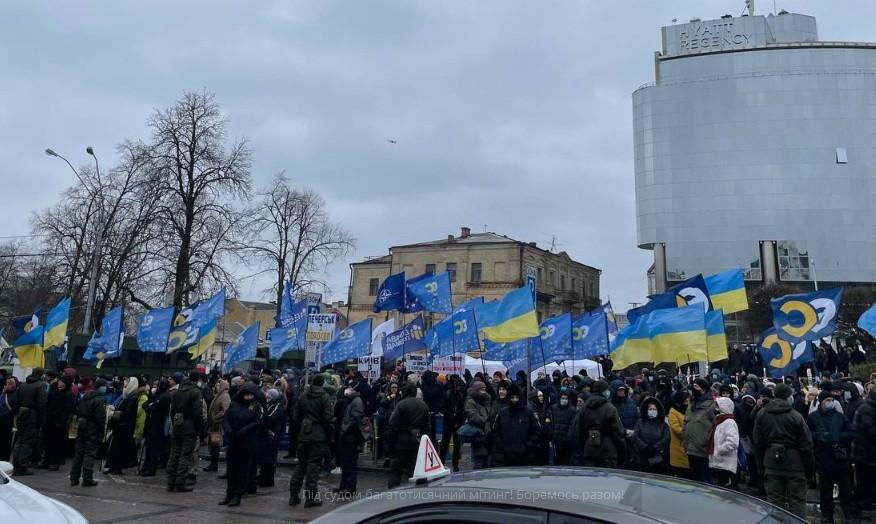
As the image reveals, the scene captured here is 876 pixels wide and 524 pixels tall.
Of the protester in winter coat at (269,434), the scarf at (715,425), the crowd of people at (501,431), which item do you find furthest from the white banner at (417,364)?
the scarf at (715,425)

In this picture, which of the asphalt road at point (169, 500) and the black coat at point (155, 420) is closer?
the asphalt road at point (169, 500)

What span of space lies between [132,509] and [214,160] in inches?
1008

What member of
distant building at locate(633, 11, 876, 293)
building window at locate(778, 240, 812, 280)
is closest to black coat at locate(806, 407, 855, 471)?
distant building at locate(633, 11, 876, 293)

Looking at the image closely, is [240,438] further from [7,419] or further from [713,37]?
[713,37]

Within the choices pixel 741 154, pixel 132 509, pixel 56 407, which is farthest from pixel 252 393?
pixel 741 154

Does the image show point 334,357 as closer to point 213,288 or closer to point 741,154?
point 213,288

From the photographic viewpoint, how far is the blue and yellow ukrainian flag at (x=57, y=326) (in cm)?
1795

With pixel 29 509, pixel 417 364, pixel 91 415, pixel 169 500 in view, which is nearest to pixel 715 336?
pixel 417 364

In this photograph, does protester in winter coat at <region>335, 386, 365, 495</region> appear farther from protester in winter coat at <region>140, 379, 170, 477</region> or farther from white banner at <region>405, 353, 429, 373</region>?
white banner at <region>405, 353, 429, 373</region>

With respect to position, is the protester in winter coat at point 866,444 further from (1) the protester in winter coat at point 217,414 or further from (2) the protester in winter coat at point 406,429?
(1) the protester in winter coat at point 217,414

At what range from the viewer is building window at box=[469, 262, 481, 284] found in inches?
2665

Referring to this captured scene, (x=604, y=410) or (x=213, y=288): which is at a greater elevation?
(x=213, y=288)

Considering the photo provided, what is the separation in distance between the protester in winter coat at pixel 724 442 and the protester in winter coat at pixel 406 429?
4036 mm

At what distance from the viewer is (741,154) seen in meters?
73.9
